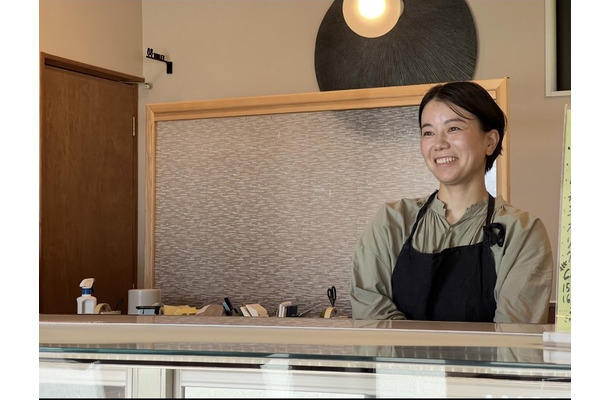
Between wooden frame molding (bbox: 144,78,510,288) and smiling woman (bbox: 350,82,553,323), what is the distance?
0.55 meters

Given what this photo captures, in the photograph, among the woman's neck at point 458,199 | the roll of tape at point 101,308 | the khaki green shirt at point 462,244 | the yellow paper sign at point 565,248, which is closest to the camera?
the yellow paper sign at point 565,248

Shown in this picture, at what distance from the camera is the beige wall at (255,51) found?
3.58 m

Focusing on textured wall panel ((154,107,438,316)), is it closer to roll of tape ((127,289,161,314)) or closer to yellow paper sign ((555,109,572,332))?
roll of tape ((127,289,161,314))

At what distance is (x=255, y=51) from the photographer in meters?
4.16

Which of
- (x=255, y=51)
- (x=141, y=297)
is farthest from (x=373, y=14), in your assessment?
(x=255, y=51)

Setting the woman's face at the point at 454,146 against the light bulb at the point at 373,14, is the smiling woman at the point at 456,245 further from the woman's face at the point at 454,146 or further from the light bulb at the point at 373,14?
the light bulb at the point at 373,14

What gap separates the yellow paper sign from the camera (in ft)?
2.79

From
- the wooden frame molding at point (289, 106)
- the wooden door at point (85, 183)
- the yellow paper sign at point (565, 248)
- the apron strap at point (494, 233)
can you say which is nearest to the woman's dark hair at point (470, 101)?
the apron strap at point (494, 233)

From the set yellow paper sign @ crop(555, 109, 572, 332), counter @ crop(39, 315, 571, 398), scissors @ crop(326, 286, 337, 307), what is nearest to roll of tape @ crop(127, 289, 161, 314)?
scissors @ crop(326, 286, 337, 307)

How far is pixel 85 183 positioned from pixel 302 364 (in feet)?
11.4

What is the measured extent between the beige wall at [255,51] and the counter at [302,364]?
2699mm

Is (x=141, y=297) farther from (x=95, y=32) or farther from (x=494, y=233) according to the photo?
(x=95, y=32)
